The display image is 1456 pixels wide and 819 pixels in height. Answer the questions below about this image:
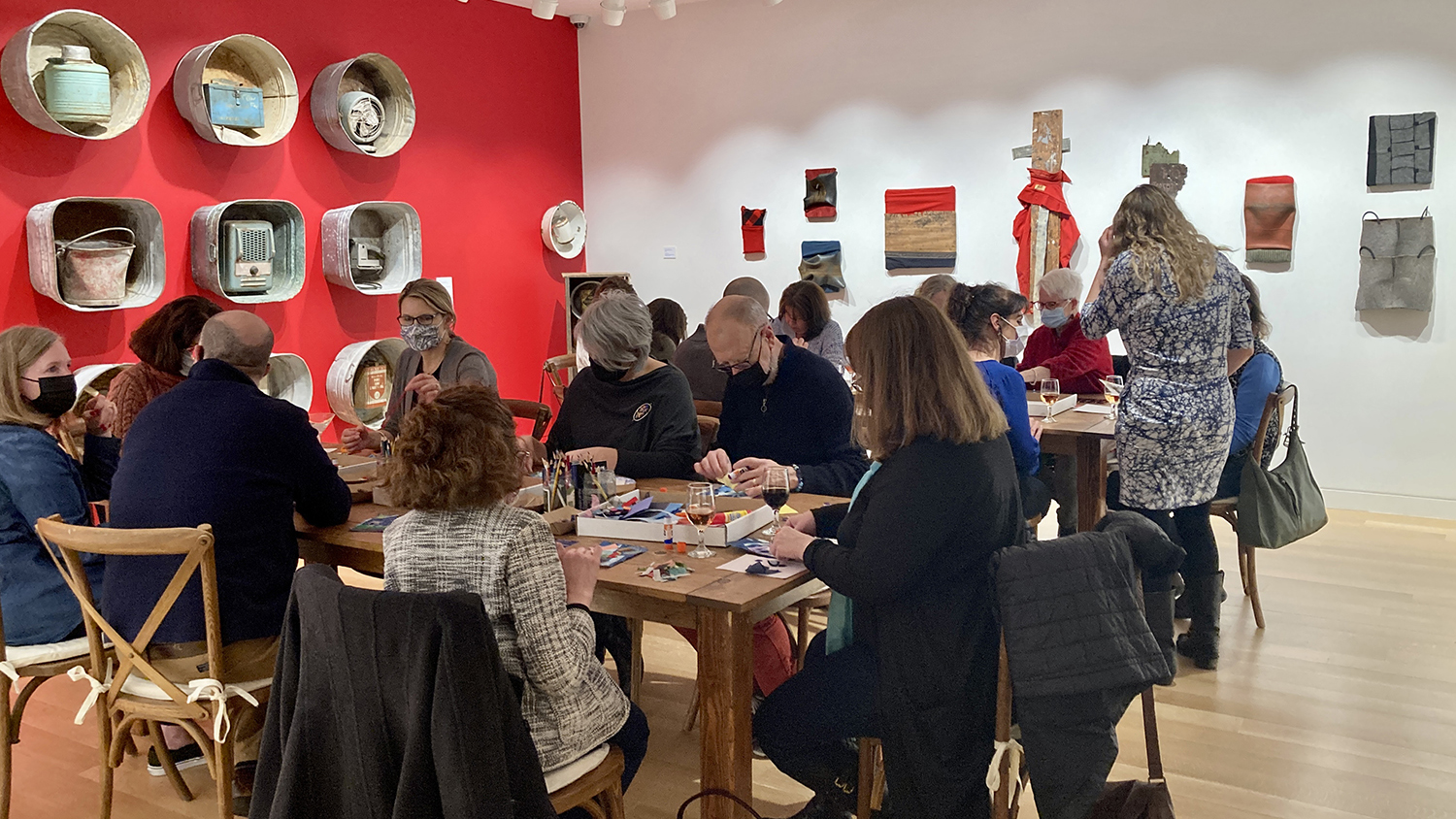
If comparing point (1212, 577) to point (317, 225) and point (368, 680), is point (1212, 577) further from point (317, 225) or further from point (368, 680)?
→ point (317, 225)

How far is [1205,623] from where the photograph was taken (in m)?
3.69

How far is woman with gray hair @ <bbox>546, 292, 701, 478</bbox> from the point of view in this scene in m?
3.30

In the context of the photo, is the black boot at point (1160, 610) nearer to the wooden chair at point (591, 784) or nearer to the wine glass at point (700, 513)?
the wine glass at point (700, 513)

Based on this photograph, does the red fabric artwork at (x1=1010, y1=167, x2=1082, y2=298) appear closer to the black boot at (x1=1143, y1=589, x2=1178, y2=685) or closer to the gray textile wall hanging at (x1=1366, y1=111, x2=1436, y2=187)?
the gray textile wall hanging at (x1=1366, y1=111, x2=1436, y2=187)

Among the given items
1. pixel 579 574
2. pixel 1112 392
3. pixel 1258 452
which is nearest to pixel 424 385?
pixel 579 574

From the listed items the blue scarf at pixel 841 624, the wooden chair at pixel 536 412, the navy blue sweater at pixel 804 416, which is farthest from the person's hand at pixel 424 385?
the blue scarf at pixel 841 624

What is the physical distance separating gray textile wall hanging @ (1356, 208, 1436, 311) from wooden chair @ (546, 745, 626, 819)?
5.30m

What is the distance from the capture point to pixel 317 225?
250 inches

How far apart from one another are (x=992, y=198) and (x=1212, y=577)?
370 cm

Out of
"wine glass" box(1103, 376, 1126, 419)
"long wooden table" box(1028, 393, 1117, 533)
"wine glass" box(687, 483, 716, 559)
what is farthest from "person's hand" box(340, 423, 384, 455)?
"wine glass" box(1103, 376, 1126, 419)

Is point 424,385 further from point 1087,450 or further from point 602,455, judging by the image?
point 1087,450

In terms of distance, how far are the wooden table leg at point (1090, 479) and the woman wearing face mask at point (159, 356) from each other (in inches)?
118

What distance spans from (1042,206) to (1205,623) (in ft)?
11.6

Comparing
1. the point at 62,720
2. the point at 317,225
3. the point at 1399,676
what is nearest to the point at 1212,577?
the point at 1399,676
